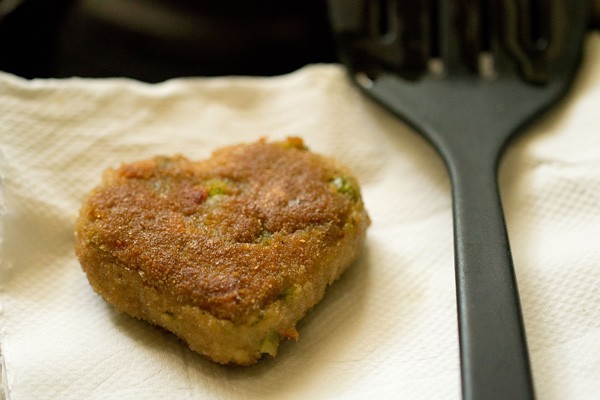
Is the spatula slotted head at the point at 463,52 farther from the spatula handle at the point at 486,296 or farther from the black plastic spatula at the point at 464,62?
the spatula handle at the point at 486,296

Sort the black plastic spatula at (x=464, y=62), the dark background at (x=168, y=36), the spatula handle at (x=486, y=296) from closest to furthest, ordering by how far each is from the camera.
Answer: the spatula handle at (x=486, y=296) < the black plastic spatula at (x=464, y=62) < the dark background at (x=168, y=36)

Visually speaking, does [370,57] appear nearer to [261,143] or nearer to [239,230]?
[261,143]

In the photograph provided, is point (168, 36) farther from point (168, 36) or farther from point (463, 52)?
point (463, 52)

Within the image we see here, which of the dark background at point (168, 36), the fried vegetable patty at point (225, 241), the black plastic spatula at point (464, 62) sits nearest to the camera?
the fried vegetable patty at point (225, 241)

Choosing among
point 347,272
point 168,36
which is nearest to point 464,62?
point 347,272

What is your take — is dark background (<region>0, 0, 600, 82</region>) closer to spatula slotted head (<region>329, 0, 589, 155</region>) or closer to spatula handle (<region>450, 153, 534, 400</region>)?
spatula slotted head (<region>329, 0, 589, 155</region>)

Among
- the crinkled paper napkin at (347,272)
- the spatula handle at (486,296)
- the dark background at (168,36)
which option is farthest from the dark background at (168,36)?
the spatula handle at (486,296)
